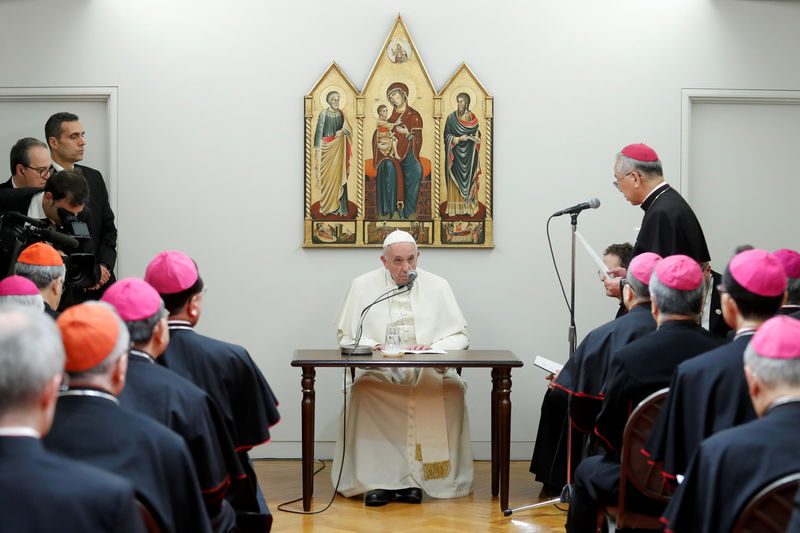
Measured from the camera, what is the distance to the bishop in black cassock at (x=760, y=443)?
87.4 inches

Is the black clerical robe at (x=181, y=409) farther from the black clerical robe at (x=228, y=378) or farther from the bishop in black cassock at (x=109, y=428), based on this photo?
the black clerical robe at (x=228, y=378)

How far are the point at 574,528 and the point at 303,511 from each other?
2.10 meters

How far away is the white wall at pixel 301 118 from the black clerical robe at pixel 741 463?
4830 mm

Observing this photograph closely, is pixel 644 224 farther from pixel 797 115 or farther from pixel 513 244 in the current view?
pixel 797 115

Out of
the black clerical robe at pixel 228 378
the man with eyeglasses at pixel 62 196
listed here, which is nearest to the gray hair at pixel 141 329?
the black clerical robe at pixel 228 378

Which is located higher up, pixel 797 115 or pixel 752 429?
pixel 797 115

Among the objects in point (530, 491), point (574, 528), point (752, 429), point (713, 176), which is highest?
point (713, 176)

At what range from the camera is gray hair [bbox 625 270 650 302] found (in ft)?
14.2

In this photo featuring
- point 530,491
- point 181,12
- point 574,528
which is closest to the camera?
point 574,528

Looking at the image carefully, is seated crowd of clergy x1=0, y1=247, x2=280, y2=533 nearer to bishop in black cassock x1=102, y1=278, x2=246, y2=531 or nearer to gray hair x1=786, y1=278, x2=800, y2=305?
bishop in black cassock x1=102, y1=278, x2=246, y2=531

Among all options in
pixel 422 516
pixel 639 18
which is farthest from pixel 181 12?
pixel 422 516

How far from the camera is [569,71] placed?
716 cm

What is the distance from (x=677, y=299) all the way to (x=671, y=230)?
182 cm

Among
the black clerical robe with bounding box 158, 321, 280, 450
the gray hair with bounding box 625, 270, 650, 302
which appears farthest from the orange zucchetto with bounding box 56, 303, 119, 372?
the gray hair with bounding box 625, 270, 650, 302
